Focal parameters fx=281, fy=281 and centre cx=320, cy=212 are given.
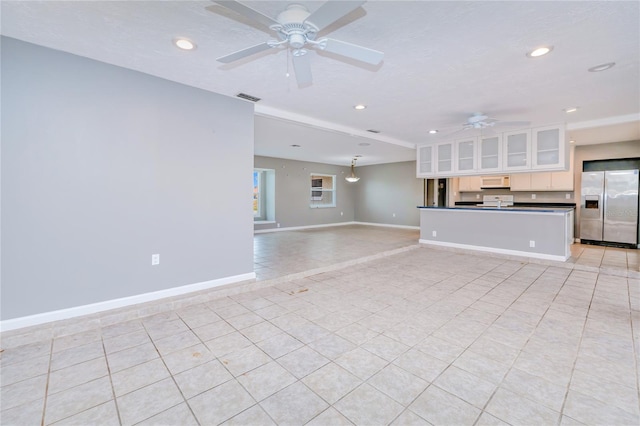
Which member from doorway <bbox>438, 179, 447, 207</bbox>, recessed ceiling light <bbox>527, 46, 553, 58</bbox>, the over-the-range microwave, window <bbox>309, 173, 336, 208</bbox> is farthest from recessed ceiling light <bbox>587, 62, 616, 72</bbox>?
window <bbox>309, 173, 336, 208</bbox>

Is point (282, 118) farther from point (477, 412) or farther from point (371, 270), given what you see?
point (477, 412)

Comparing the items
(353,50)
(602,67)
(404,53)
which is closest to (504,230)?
(602,67)

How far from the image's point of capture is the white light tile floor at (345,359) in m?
1.58

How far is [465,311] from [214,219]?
9.89 feet

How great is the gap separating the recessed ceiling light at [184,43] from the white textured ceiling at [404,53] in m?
0.06

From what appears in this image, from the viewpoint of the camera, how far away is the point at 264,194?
884cm

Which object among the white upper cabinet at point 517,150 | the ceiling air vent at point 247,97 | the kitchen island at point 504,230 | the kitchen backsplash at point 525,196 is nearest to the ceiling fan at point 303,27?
the ceiling air vent at point 247,97

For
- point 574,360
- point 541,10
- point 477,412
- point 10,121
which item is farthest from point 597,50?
point 10,121

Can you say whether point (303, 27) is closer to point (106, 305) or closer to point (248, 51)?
point (248, 51)

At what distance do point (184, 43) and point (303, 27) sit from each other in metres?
1.18

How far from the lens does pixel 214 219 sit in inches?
137

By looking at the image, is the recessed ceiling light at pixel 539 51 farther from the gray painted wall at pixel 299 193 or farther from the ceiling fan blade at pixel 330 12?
Result: the gray painted wall at pixel 299 193

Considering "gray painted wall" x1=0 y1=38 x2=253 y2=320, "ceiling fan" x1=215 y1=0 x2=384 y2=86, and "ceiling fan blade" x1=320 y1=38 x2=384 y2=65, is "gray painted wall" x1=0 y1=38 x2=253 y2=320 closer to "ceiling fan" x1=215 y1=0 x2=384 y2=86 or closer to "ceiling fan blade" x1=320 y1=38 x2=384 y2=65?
"ceiling fan" x1=215 y1=0 x2=384 y2=86

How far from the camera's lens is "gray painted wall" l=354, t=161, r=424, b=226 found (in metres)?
9.31
